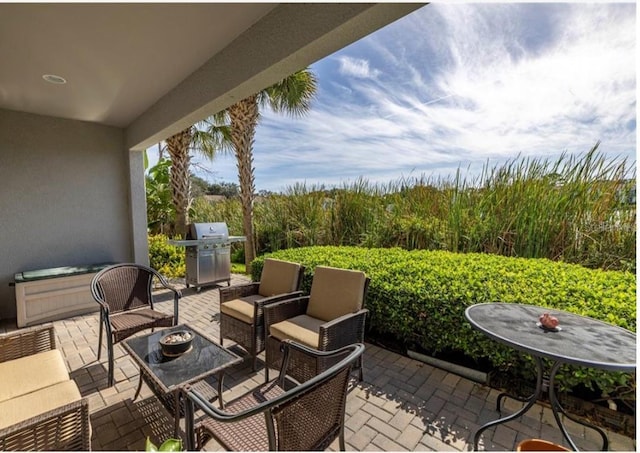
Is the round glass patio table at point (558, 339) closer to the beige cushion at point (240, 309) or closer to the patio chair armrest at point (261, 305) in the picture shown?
the patio chair armrest at point (261, 305)

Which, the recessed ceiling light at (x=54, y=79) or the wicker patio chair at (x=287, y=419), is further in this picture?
the recessed ceiling light at (x=54, y=79)

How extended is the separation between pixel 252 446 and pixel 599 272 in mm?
3824

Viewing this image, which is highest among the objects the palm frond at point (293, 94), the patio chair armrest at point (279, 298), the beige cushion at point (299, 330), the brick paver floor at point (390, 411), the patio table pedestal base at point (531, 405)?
the palm frond at point (293, 94)

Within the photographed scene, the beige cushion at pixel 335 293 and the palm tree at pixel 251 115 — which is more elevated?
the palm tree at pixel 251 115

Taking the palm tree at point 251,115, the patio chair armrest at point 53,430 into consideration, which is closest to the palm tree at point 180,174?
the palm tree at point 251,115

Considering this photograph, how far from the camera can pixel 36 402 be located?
1.77 meters

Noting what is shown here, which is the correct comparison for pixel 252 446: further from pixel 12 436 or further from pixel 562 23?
pixel 562 23

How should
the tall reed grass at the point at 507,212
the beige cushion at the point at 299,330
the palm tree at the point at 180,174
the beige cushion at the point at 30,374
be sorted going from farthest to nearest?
the palm tree at the point at 180,174, the tall reed grass at the point at 507,212, the beige cushion at the point at 299,330, the beige cushion at the point at 30,374

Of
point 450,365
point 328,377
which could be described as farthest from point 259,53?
point 450,365

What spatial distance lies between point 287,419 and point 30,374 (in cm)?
200

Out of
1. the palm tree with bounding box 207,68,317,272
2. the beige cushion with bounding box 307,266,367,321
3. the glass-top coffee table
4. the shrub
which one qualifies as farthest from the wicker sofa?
the palm tree with bounding box 207,68,317,272

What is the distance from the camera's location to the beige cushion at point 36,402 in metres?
1.65

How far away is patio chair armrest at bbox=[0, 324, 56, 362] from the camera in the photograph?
2.25 meters

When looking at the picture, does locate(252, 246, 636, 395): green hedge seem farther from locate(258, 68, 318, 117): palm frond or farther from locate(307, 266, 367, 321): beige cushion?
locate(258, 68, 318, 117): palm frond
